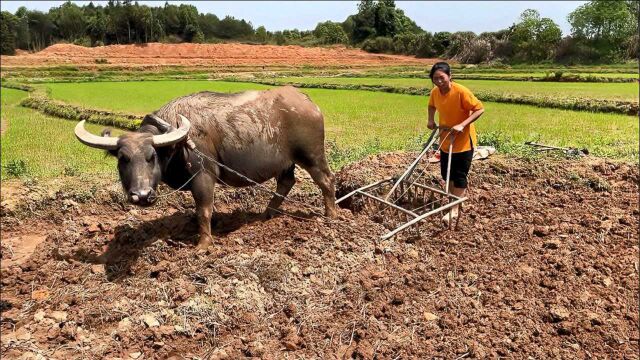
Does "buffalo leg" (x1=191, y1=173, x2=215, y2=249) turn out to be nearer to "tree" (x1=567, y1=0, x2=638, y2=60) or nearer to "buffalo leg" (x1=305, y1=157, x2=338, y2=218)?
"buffalo leg" (x1=305, y1=157, x2=338, y2=218)

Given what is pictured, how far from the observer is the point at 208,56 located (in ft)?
183

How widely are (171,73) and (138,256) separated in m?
34.0

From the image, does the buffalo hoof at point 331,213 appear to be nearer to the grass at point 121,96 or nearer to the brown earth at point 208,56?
the grass at point 121,96

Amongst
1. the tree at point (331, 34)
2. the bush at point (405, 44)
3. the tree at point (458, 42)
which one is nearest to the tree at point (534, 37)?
the tree at point (458, 42)

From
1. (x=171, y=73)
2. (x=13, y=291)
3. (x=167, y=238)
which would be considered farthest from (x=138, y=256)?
(x=171, y=73)

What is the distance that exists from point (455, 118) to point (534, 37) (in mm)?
40142

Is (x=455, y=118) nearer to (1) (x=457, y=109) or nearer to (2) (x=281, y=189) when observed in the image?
(1) (x=457, y=109)

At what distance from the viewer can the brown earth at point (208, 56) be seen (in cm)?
4728

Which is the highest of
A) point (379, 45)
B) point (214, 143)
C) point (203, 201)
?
point (379, 45)

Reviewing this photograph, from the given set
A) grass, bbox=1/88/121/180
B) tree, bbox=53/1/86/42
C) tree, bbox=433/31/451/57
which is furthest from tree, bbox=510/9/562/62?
tree, bbox=53/1/86/42

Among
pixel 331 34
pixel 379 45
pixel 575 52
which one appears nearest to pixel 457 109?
pixel 575 52

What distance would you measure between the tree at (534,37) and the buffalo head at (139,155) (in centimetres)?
4015

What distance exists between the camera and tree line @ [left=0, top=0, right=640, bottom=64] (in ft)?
121

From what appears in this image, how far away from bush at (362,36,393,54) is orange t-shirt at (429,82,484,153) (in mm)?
55992
